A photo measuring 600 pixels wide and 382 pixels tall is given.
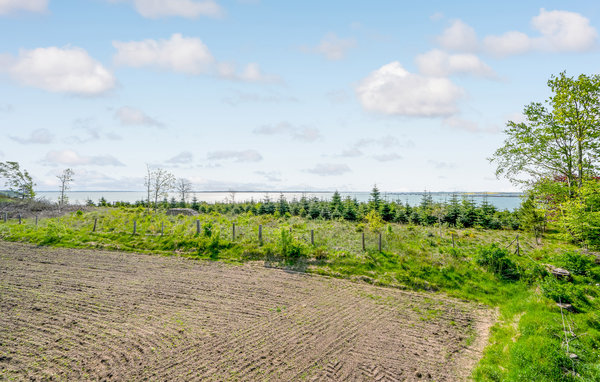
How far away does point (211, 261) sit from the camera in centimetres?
1750

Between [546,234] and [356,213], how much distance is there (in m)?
16.4

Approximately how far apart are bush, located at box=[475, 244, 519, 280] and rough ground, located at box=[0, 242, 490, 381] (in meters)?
4.02

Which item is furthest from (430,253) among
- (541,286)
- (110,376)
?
(110,376)

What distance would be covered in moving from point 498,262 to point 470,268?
131 cm

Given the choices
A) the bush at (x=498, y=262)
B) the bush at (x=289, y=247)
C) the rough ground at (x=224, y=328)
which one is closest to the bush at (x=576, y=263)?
the bush at (x=498, y=262)

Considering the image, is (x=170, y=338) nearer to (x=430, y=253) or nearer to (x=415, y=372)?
(x=415, y=372)

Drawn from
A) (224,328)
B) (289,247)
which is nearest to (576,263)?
(289,247)

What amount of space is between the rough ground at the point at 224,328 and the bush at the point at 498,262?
4.02 m

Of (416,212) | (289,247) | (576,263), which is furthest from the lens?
(416,212)

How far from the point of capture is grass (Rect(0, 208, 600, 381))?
7879 millimetres

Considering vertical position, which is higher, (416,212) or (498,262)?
(416,212)

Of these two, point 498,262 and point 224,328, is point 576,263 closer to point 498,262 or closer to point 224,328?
point 498,262

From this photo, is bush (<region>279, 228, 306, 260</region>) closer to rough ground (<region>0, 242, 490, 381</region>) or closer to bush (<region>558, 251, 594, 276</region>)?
rough ground (<region>0, 242, 490, 381</region>)

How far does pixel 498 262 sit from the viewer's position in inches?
571
